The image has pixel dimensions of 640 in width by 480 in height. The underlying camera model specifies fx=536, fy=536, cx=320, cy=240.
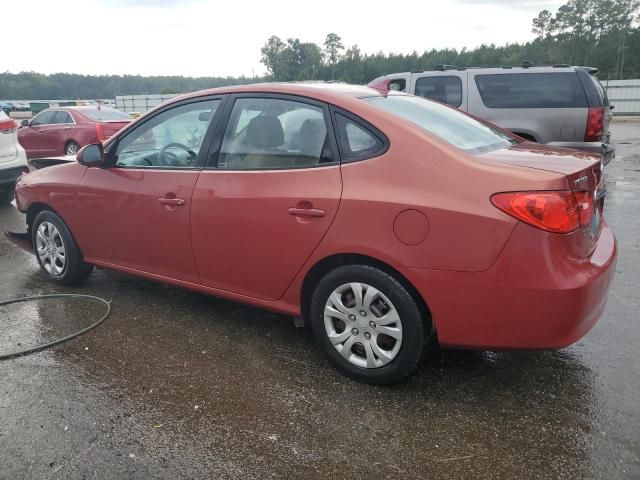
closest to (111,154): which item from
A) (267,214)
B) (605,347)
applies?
(267,214)

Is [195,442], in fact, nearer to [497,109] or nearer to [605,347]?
[605,347]

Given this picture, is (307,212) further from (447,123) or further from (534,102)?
(534,102)

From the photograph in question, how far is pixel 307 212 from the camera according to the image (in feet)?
9.80

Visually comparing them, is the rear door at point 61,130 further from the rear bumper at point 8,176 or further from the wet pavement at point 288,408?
the wet pavement at point 288,408

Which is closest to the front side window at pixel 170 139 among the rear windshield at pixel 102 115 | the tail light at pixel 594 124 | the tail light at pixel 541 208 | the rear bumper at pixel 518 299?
the rear bumper at pixel 518 299

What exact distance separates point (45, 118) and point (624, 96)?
112 feet

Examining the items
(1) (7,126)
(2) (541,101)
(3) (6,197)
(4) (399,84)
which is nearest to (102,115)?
(3) (6,197)

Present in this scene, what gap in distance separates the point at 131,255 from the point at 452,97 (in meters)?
6.16

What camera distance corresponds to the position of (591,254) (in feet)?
8.97

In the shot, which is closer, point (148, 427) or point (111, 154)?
point (148, 427)

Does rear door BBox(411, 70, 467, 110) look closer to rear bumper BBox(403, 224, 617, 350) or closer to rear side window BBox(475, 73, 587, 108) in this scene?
rear side window BBox(475, 73, 587, 108)

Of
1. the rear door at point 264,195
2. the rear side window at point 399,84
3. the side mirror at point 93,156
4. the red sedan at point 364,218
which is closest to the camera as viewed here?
the red sedan at point 364,218

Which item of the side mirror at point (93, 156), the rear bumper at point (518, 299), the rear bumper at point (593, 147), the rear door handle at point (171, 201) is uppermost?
the side mirror at point (93, 156)

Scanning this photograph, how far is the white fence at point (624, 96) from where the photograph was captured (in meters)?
34.0
